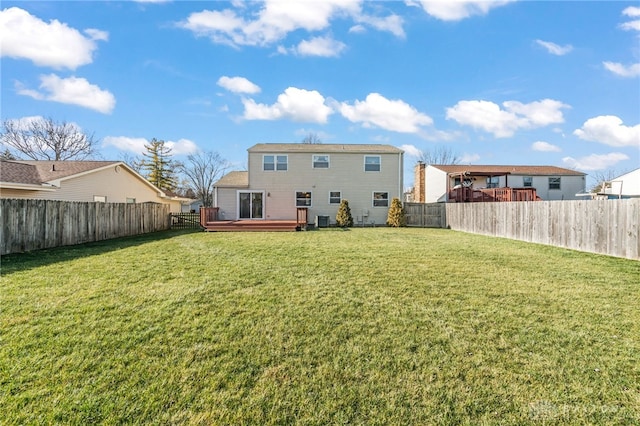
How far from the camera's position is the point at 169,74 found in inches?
535

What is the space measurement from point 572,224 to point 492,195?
992 cm

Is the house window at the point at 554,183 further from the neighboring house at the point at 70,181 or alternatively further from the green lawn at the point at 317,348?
the neighboring house at the point at 70,181

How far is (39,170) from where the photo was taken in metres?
14.9

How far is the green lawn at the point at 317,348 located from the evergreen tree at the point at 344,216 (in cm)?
1219

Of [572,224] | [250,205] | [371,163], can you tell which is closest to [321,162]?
[371,163]

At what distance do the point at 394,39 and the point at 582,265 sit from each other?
37.8ft

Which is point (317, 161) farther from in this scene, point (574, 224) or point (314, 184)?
point (574, 224)

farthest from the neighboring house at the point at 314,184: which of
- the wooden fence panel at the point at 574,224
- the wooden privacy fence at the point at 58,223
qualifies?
the wooden fence panel at the point at 574,224

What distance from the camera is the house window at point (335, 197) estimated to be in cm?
1873

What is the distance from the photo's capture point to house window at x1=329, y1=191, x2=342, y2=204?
18.7 meters

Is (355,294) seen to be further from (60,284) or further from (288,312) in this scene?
(60,284)

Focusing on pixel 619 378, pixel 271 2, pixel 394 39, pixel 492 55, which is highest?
pixel 394 39

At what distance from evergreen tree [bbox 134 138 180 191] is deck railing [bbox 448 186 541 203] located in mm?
33005

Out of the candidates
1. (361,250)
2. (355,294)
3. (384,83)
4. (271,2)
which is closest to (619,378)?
(355,294)
